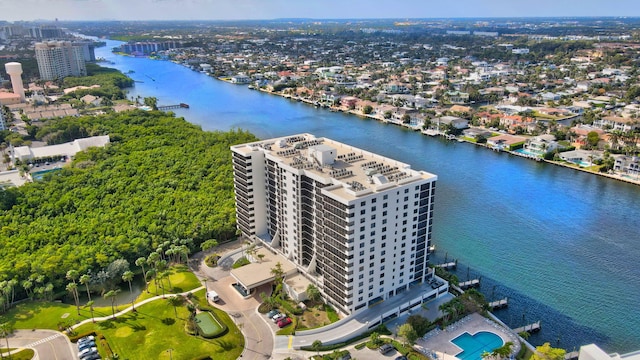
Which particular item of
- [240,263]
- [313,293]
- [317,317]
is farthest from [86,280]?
[317,317]

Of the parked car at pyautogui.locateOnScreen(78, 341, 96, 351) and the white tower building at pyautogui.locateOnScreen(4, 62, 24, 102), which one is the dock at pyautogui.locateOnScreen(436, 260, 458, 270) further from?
the white tower building at pyautogui.locateOnScreen(4, 62, 24, 102)

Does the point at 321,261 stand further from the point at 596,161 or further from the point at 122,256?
the point at 596,161

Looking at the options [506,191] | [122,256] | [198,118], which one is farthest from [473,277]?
[198,118]

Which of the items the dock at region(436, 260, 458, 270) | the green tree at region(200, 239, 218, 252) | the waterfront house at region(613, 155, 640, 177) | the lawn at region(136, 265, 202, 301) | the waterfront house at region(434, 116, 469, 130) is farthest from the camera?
the waterfront house at region(434, 116, 469, 130)

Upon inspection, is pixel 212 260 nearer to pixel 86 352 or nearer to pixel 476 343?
pixel 86 352

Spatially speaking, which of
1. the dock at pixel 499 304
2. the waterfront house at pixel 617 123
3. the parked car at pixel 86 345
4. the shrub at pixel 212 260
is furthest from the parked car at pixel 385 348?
the waterfront house at pixel 617 123

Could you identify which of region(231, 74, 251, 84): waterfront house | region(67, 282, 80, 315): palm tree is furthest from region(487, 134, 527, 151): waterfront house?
region(231, 74, 251, 84): waterfront house
